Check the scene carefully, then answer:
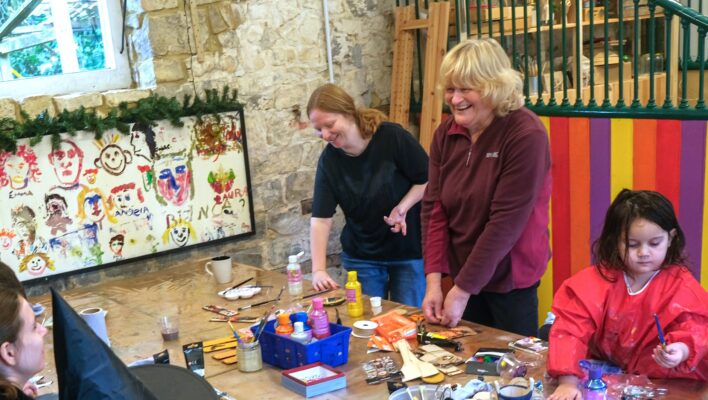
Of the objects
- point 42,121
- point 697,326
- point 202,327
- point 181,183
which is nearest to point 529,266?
point 697,326

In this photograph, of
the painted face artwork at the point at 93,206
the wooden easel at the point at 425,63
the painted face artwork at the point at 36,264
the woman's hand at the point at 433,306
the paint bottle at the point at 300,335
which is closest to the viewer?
the paint bottle at the point at 300,335

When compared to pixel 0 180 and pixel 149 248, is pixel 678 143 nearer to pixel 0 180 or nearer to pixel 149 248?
pixel 149 248

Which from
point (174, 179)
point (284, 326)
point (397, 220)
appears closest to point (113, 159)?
point (174, 179)

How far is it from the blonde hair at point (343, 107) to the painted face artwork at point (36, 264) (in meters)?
1.37

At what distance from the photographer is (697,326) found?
1.84 metres

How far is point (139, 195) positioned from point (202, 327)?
3.95ft

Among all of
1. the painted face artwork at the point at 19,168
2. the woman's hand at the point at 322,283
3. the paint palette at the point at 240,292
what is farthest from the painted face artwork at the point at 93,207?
the woman's hand at the point at 322,283

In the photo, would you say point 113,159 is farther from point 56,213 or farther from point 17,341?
point 17,341

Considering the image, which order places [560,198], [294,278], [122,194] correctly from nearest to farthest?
[294,278]
[122,194]
[560,198]

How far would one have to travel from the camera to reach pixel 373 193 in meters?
3.05

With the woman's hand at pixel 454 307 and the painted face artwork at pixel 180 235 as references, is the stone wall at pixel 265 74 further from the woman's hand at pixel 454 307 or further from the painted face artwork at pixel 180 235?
the woman's hand at pixel 454 307

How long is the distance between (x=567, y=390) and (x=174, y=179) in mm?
2372

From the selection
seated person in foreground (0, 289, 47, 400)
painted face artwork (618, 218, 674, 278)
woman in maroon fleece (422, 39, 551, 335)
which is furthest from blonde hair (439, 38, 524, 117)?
seated person in foreground (0, 289, 47, 400)

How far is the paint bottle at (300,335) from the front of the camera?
83.4 inches
